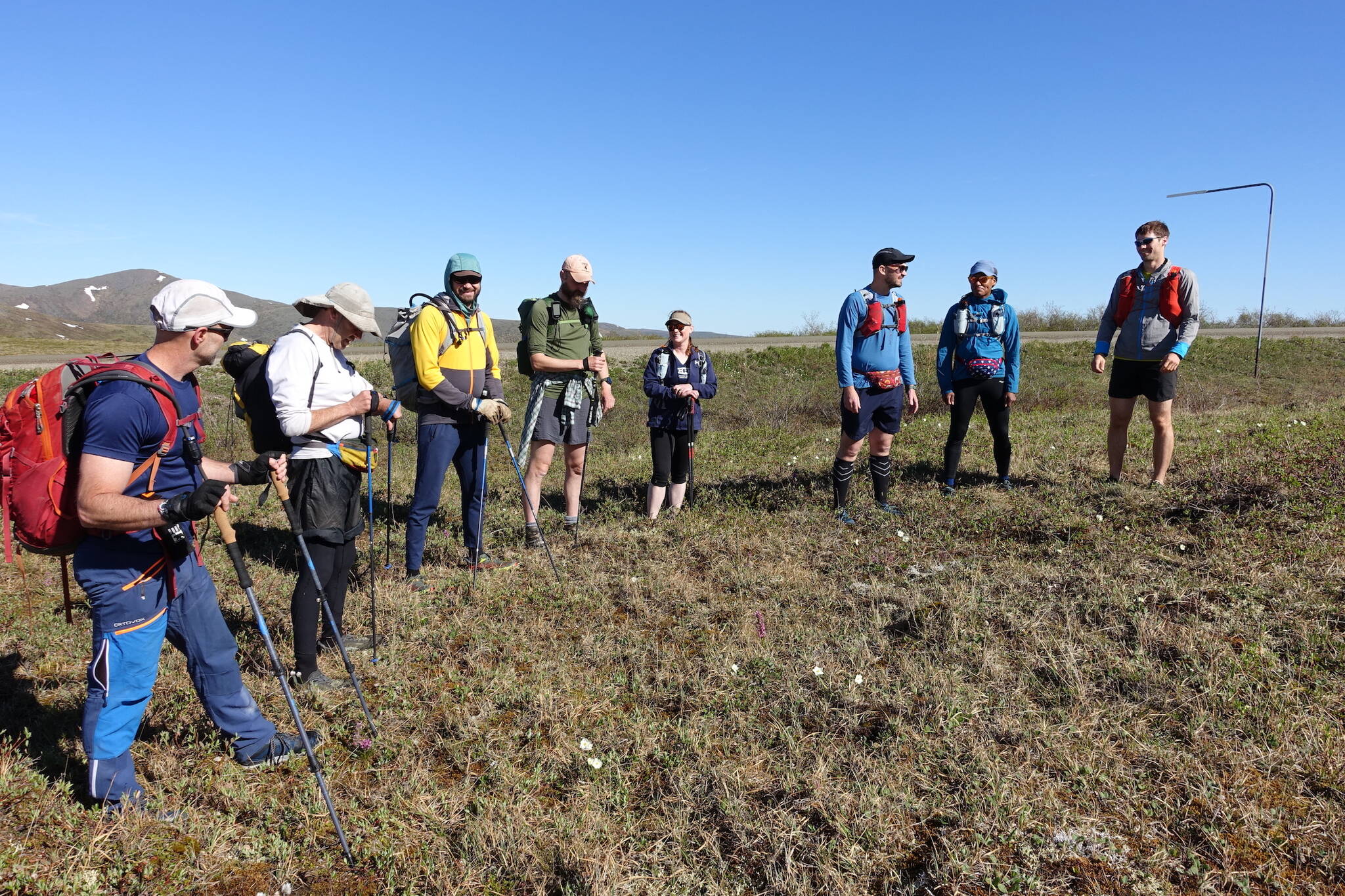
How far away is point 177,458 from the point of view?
A: 9.12ft

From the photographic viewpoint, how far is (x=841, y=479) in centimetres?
682

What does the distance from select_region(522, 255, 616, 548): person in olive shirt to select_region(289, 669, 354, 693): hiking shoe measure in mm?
2081

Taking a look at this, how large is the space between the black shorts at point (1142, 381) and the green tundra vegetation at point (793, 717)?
894mm

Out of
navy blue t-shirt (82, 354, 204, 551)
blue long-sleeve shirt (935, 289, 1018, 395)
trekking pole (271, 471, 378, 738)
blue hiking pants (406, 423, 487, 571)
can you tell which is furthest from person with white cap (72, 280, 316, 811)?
blue long-sleeve shirt (935, 289, 1018, 395)

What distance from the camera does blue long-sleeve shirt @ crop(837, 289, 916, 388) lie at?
6.34 m

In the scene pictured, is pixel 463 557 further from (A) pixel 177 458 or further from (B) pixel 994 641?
(B) pixel 994 641

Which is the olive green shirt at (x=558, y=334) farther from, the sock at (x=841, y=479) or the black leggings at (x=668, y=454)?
the sock at (x=841, y=479)

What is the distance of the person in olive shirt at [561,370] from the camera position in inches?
232

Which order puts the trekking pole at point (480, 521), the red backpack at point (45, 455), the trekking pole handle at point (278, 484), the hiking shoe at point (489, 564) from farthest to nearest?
the hiking shoe at point (489, 564)
the trekking pole at point (480, 521)
the trekking pole handle at point (278, 484)
the red backpack at point (45, 455)

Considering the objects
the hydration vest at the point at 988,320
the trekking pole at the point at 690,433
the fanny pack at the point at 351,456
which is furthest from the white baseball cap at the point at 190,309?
the hydration vest at the point at 988,320

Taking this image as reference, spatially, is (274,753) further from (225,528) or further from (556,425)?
(556,425)

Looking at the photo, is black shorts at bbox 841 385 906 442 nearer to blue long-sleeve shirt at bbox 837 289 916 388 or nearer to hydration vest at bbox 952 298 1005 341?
blue long-sleeve shirt at bbox 837 289 916 388

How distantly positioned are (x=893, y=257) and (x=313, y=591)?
5.09 metres

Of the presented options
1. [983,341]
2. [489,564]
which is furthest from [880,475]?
[489,564]
